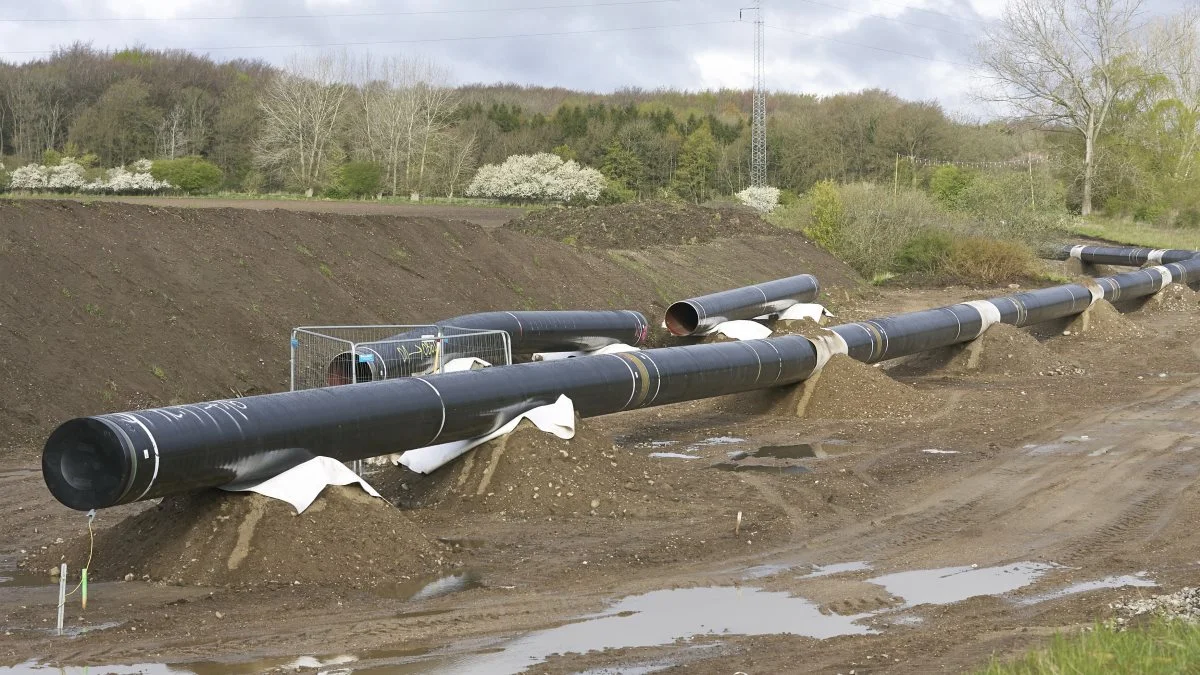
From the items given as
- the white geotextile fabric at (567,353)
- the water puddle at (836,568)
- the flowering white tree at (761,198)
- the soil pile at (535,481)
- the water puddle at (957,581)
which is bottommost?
the water puddle at (836,568)

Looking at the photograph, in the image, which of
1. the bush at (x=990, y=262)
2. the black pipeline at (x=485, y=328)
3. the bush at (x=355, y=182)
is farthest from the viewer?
the bush at (x=355, y=182)

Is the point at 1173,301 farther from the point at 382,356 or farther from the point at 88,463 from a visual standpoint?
the point at 88,463

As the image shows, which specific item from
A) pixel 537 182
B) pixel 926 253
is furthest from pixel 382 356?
pixel 537 182

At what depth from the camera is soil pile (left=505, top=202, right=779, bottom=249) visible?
33344 millimetres

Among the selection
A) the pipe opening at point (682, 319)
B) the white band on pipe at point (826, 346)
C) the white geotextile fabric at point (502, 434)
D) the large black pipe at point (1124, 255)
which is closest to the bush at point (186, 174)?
the pipe opening at point (682, 319)

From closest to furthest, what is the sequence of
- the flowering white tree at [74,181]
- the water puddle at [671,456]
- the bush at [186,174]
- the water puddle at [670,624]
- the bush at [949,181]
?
the water puddle at [670,624]
the water puddle at [671,456]
the flowering white tree at [74,181]
the bush at [186,174]
the bush at [949,181]

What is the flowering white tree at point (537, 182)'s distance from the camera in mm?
62188

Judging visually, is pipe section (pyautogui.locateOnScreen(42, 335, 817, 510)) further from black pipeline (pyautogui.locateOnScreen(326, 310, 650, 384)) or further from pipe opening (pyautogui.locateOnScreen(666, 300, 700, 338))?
pipe opening (pyautogui.locateOnScreen(666, 300, 700, 338))

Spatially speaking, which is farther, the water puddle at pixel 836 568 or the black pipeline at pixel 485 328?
the black pipeline at pixel 485 328

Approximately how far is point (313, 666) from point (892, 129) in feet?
236

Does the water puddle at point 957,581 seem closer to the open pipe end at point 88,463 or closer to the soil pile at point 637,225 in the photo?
the open pipe end at point 88,463

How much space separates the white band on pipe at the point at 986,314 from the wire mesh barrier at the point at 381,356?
9219 mm

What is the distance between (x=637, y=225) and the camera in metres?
34.8

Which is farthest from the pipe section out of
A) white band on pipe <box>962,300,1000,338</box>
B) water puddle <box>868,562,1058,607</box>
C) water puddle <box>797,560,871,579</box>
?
white band on pipe <box>962,300,1000,338</box>
